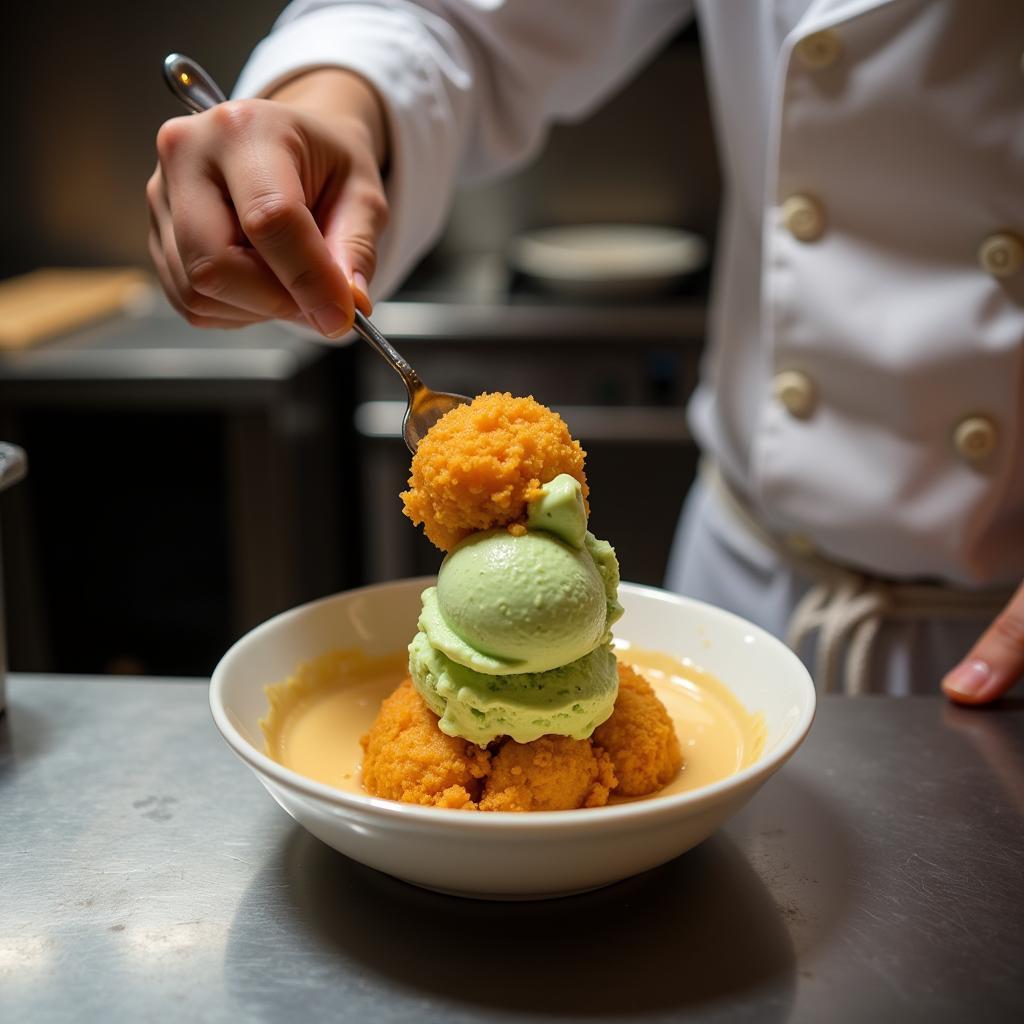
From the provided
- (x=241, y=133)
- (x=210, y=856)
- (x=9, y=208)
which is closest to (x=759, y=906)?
(x=210, y=856)

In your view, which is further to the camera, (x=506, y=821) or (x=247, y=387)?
(x=247, y=387)

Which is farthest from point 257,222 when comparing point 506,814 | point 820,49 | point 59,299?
point 59,299

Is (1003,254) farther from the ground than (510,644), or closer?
farther from the ground

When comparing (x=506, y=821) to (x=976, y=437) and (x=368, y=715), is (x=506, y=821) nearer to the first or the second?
(x=368, y=715)

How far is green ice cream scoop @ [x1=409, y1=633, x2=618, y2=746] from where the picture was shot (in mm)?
682

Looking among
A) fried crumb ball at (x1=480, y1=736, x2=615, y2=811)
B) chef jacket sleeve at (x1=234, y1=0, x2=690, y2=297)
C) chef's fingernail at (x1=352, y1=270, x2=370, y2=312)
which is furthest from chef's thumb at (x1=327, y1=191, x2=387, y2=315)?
fried crumb ball at (x1=480, y1=736, x2=615, y2=811)

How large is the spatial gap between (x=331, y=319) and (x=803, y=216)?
0.51 m

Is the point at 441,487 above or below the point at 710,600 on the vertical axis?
above

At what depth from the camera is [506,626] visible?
2.17 feet

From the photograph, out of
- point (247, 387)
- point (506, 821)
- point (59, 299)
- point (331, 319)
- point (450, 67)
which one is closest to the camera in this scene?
point (506, 821)

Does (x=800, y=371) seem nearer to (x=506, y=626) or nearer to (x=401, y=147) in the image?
(x=401, y=147)

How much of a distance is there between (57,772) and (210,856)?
0.17 meters

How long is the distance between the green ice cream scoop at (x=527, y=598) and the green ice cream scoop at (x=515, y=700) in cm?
1

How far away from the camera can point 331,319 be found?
780mm
